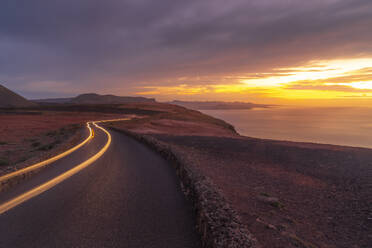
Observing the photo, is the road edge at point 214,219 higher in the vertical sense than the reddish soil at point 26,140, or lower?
higher

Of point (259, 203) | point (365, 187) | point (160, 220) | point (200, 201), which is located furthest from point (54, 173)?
point (365, 187)

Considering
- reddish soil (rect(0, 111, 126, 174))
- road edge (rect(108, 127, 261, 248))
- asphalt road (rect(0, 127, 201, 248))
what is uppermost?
road edge (rect(108, 127, 261, 248))

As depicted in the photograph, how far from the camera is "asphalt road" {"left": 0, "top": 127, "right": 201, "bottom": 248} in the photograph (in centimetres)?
398

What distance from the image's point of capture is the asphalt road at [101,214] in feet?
13.0

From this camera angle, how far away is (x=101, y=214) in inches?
195

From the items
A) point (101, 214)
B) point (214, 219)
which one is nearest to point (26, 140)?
point (101, 214)

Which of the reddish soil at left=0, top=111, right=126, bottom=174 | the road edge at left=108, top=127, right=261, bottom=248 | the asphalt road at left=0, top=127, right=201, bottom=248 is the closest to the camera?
the road edge at left=108, top=127, right=261, bottom=248

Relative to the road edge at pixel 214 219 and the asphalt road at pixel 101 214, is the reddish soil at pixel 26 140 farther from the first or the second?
the road edge at pixel 214 219

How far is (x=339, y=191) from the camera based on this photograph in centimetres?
911

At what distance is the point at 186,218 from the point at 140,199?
65.8 inches

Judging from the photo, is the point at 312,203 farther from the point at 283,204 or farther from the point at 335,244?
the point at 335,244

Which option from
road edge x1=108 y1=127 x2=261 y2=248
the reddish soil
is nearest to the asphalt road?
road edge x1=108 y1=127 x2=261 y2=248

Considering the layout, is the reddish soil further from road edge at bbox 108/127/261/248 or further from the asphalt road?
road edge at bbox 108/127/261/248

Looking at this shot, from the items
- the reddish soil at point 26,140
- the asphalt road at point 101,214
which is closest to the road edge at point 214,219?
the asphalt road at point 101,214
